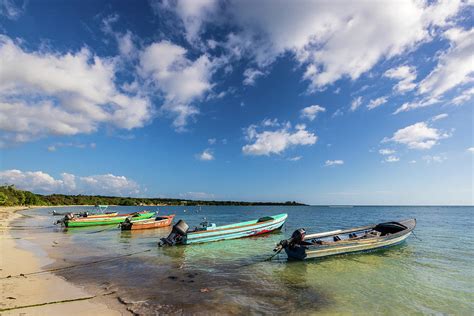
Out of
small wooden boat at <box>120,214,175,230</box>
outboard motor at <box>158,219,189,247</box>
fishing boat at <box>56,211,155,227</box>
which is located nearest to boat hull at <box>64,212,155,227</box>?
fishing boat at <box>56,211,155,227</box>

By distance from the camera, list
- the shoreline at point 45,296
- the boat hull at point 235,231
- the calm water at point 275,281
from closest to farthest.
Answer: the shoreline at point 45,296 < the calm water at point 275,281 < the boat hull at point 235,231

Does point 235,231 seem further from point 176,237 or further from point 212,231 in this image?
point 176,237

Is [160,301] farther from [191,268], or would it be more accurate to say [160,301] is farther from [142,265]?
[142,265]

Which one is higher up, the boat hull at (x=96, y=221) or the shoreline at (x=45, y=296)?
the shoreline at (x=45, y=296)

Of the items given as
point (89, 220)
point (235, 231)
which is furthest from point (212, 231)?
point (89, 220)

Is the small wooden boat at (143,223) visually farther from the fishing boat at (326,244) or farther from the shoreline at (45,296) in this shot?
the fishing boat at (326,244)

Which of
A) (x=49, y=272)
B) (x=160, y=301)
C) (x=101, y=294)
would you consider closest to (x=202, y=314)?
(x=160, y=301)

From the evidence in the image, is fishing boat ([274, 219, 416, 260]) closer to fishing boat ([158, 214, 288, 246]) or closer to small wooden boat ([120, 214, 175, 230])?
fishing boat ([158, 214, 288, 246])

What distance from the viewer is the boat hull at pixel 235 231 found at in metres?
21.3

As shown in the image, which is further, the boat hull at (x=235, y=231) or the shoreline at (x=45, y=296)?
the boat hull at (x=235, y=231)

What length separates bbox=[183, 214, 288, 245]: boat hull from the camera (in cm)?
2131

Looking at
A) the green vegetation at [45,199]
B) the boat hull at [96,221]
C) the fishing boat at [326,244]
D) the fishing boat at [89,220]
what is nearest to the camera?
the fishing boat at [326,244]

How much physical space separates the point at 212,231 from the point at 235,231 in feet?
8.12

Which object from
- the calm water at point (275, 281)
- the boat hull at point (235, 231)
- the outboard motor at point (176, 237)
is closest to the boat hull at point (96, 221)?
the calm water at point (275, 281)
